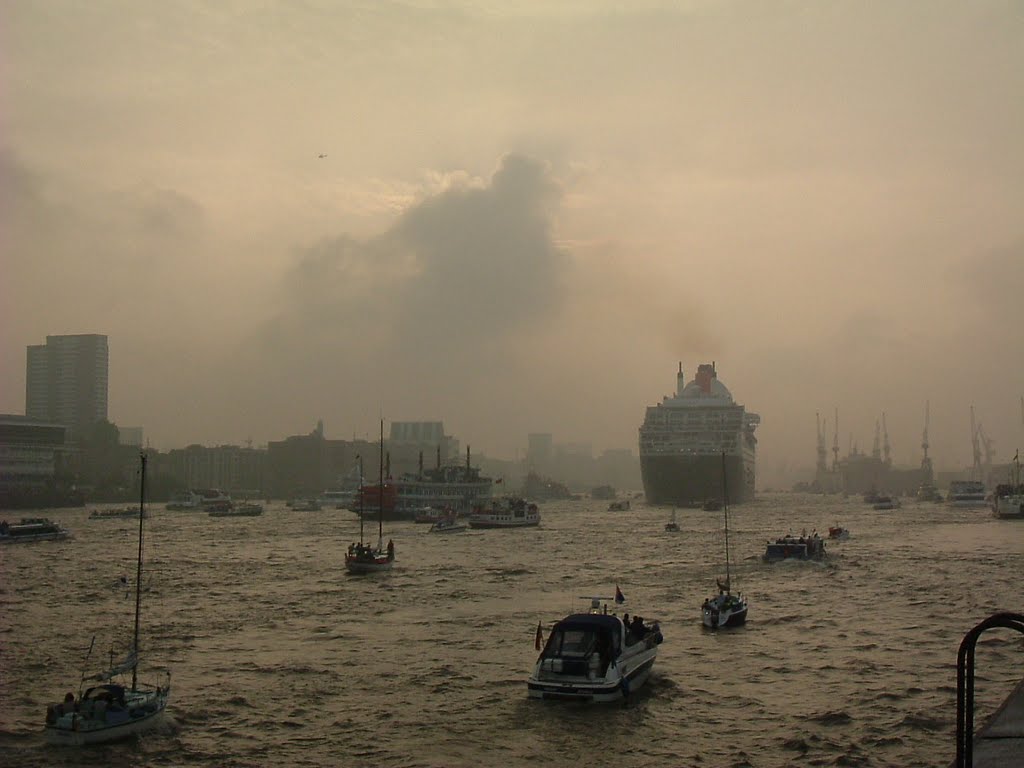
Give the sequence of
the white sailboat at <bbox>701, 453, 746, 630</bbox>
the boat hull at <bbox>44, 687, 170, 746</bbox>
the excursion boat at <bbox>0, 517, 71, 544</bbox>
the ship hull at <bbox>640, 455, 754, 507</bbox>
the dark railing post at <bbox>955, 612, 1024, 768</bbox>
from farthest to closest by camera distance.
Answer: the ship hull at <bbox>640, 455, 754, 507</bbox>, the excursion boat at <bbox>0, 517, 71, 544</bbox>, the white sailboat at <bbox>701, 453, 746, 630</bbox>, the boat hull at <bbox>44, 687, 170, 746</bbox>, the dark railing post at <bbox>955, 612, 1024, 768</bbox>

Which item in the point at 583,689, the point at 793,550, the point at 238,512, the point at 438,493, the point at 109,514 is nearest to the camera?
the point at 583,689

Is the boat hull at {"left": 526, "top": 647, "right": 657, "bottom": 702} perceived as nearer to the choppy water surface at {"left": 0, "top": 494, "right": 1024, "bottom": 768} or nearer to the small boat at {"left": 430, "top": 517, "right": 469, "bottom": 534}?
the choppy water surface at {"left": 0, "top": 494, "right": 1024, "bottom": 768}

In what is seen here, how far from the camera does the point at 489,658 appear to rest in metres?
29.0

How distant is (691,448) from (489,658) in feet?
355

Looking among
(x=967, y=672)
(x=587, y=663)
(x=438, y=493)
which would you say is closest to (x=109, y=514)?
(x=438, y=493)

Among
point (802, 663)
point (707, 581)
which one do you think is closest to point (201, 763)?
point (802, 663)

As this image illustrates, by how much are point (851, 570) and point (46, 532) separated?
5547 centimetres

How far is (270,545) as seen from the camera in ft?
240

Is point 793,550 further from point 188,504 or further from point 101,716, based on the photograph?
point 188,504

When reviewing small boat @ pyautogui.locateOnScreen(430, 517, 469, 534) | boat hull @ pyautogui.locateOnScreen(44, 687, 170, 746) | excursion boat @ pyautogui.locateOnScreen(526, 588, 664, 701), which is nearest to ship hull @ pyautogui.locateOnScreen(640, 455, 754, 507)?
small boat @ pyautogui.locateOnScreen(430, 517, 469, 534)

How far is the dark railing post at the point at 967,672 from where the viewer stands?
9688 mm

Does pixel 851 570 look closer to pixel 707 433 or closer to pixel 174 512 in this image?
pixel 707 433

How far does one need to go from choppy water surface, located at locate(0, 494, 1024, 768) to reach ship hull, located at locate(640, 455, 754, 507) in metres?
72.7

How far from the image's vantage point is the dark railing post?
9688mm
